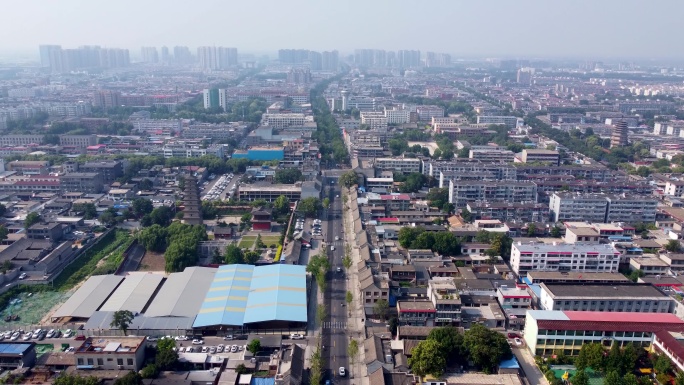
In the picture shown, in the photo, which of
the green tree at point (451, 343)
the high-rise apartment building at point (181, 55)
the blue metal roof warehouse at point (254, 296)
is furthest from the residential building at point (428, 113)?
the high-rise apartment building at point (181, 55)

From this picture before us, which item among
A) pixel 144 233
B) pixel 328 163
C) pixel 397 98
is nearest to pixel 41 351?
pixel 144 233

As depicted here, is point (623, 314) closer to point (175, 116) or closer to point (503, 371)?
point (503, 371)

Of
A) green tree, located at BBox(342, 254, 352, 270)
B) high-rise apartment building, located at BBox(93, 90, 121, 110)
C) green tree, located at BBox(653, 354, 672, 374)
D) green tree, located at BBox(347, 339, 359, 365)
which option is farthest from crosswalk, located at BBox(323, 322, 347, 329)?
high-rise apartment building, located at BBox(93, 90, 121, 110)

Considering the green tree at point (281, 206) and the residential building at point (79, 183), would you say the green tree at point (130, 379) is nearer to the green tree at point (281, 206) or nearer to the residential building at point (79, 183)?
the green tree at point (281, 206)

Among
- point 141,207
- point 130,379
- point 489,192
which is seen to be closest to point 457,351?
point 130,379

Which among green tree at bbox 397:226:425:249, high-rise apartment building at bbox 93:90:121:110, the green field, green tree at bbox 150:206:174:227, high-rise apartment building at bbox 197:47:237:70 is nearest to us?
green tree at bbox 397:226:425:249

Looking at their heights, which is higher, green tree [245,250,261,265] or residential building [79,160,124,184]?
residential building [79,160,124,184]

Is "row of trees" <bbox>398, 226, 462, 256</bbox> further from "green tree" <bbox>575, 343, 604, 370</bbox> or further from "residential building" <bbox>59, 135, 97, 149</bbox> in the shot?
"residential building" <bbox>59, 135, 97, 149</bbox>
